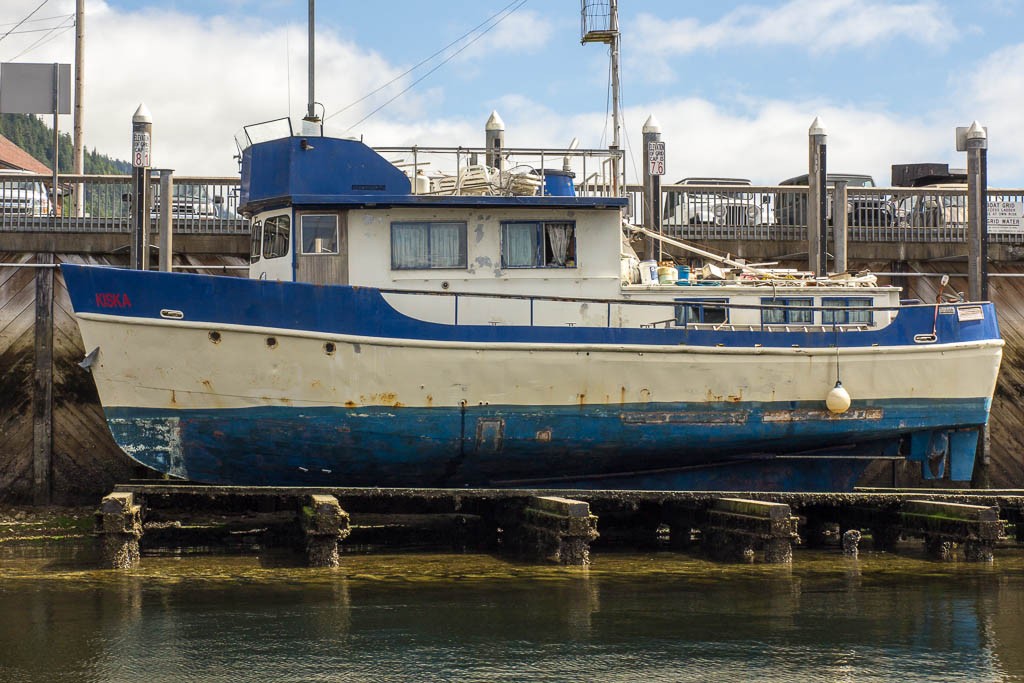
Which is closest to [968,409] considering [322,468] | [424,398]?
[424,398]

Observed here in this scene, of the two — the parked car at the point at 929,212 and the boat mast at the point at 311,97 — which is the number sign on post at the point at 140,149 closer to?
the boat mast at the point at 311,97

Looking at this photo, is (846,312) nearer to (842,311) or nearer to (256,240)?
(842,311)

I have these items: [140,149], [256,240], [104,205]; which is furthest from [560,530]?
[104,205]

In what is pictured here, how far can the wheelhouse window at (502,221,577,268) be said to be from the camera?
14070mm

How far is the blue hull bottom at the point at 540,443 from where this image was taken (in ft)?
42.0

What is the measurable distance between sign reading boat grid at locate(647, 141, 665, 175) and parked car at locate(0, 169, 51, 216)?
8.46 meters

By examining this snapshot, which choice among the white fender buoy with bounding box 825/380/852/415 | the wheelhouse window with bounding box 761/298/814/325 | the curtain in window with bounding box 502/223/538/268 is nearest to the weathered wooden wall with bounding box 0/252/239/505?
the curtain in window with bounding box 502/223/538/268

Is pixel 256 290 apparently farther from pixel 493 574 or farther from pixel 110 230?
pixel 110 230

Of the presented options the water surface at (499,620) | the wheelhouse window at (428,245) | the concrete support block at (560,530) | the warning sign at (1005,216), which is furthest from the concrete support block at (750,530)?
the warning sign at (1005,216)

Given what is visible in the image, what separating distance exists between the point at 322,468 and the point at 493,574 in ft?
8.72

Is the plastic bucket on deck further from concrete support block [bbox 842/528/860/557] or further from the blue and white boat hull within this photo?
concrete support block [bbox 842/528/860/557]

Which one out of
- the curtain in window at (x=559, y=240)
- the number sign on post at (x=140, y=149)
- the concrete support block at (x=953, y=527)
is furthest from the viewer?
the number sign on post at (x=140, y=149)

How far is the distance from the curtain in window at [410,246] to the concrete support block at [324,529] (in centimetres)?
324

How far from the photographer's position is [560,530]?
1163cm
